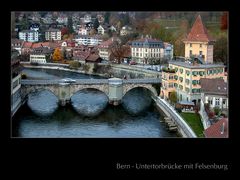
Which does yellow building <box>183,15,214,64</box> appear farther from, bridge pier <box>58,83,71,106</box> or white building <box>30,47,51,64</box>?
white building <box>30,47,51,64</box>

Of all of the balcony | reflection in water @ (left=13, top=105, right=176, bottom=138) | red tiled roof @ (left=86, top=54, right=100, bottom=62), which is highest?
red tiled roof @ (left=86, top=54, right=100, bottom=62)

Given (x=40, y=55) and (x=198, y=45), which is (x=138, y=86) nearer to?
(x=198, y=45)

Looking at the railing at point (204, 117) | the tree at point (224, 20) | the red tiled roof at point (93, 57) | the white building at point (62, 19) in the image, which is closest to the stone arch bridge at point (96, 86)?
the red tiled roof at point (93, 57)

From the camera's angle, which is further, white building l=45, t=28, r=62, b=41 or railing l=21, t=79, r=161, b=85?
railing l=21, t=79, r=161, b=85

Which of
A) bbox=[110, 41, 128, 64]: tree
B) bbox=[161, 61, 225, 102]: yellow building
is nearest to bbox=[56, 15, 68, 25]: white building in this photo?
bbox=[161, 61, 225, 102]: yellow building

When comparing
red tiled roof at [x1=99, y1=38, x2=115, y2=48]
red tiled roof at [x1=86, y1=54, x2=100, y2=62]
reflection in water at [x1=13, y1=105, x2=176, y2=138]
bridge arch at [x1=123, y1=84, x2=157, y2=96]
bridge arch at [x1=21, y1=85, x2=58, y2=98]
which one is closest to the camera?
reflection in water at [x1=13, y1=105, x2=176, y2=138]

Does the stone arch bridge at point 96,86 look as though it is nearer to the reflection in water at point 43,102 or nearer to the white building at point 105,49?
the reflection in water at point 43,102

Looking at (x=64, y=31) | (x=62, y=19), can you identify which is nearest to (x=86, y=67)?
(x=64, y=31)
